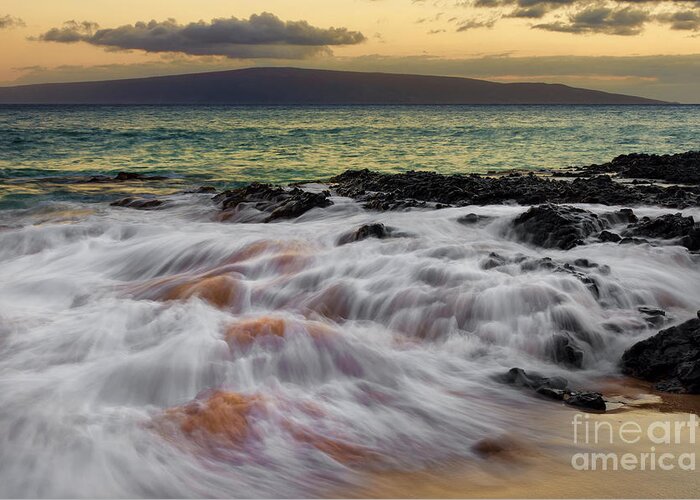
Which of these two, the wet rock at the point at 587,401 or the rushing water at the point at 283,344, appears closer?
the rushing water at the point at 283,344

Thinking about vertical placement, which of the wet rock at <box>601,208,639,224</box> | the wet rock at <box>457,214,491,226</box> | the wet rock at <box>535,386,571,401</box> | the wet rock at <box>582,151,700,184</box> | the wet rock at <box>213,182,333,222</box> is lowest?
the wet rock at <box>535,386,571,401</box>

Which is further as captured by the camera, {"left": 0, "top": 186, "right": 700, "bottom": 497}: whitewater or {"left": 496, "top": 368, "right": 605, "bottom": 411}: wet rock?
{"left": 496, "top": 368, "right": 605, "bottom": 411}: wet rock

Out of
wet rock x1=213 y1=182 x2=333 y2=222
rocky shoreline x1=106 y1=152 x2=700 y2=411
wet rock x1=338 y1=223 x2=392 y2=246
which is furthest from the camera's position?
wet rock x1=213 y1=182 x2=333 y2=222

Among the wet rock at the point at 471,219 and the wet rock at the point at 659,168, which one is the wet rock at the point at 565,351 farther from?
the wet rock at the point at 659,168

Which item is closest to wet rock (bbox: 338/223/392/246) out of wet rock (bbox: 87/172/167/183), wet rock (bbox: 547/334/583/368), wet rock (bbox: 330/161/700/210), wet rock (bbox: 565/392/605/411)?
wet rock (bbox: 330/161/700/210)

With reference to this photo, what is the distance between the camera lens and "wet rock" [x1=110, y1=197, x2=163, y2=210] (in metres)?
16.2

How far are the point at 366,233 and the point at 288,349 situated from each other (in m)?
4.47

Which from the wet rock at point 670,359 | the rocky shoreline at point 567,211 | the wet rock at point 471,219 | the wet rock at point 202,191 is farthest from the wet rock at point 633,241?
the wet rock at point 202,191

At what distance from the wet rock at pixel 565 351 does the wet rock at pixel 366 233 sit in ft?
13.4

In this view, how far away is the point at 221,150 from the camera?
3803 cm

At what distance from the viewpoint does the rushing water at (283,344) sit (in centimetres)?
433

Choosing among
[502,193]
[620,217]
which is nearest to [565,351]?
[620,217]
